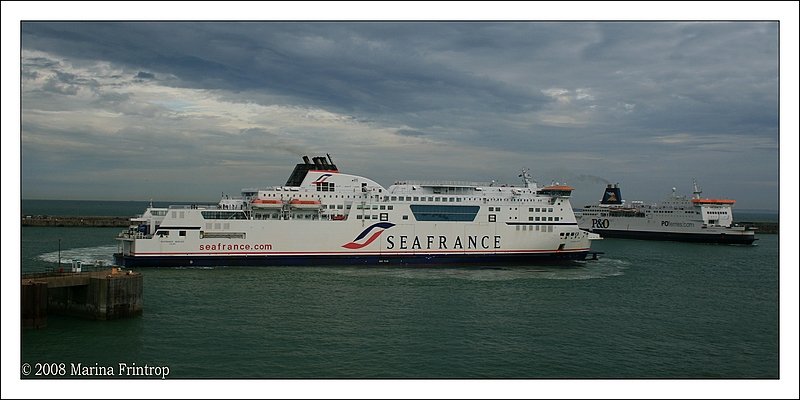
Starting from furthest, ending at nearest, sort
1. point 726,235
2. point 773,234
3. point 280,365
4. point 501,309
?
point 773,234
point 726,235
point 501,309
point 280,365

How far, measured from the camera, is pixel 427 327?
1520 cm

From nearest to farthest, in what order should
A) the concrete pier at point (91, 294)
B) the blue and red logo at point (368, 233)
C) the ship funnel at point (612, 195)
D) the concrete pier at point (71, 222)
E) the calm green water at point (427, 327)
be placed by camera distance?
the calm green water at point (427, 327)
the concrete pier at point (91, 294)
the blue and red logo at point (368, 233)
the concrete pier at point (71, 222)
the ship funnel at point (612, 195)

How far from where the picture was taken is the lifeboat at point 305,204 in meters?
26.8

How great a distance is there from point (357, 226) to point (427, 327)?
1202cm

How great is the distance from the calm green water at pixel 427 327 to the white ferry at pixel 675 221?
79.4ft

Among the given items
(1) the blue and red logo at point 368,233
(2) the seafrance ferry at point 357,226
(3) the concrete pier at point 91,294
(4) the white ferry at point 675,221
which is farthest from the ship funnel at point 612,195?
(3) the concrete pier at point 91,294

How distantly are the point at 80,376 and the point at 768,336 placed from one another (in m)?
15.9

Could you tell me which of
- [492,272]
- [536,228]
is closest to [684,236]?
[536,228]

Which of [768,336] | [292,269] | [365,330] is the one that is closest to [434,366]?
[365,330]

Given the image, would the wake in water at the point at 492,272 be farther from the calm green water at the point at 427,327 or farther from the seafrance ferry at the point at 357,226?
the seafrance ferry at the point at 357,226

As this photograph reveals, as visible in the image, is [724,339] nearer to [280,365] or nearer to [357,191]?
[280,365]

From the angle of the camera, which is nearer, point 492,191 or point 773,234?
point 492,191

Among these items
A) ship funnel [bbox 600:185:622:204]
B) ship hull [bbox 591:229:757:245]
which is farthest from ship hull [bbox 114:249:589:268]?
ship funnel [bbox 600:185:622:204]

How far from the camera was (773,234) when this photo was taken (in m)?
63.1
